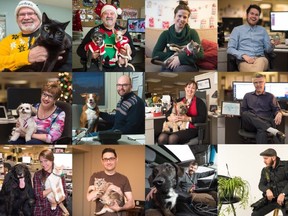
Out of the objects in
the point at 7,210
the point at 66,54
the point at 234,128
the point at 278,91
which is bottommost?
the point at 7,210

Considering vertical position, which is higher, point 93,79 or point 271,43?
point 271,43

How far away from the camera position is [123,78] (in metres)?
5.29

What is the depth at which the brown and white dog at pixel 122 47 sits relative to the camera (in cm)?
529

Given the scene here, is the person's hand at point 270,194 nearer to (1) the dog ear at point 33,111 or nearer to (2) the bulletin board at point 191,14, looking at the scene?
(2) the bulletin board at point 191,14

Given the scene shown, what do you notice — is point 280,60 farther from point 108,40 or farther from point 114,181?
point 114,181

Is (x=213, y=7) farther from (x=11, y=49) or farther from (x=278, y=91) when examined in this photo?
(x=11, y=49)

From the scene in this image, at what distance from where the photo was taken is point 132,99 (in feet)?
17.4

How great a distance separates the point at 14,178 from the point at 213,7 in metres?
2.34

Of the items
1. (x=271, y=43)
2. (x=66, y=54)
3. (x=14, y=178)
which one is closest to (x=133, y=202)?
(x=14, y=178)

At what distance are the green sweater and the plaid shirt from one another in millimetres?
1439

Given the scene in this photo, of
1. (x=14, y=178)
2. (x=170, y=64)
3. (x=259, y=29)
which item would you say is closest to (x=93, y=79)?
(x=170, y=64)

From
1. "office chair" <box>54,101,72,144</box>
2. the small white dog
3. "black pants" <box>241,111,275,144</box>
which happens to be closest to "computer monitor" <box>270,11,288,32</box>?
"black pants" <box>241,111,275,144</box>

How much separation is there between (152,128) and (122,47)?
2.53 feet

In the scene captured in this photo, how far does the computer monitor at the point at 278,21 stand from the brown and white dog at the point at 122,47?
1289mm
